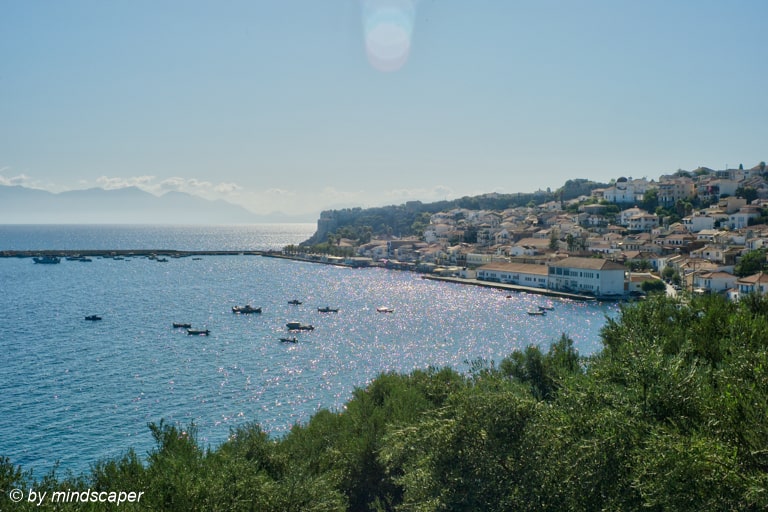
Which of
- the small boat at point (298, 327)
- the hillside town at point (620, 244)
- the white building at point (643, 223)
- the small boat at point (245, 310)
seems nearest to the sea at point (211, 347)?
the small boat at point (245, 310)

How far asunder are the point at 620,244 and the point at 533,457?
227 feet

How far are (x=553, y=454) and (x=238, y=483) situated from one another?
5.60 m

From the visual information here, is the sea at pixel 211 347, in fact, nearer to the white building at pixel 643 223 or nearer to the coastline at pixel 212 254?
the coastline at pixel 212 254

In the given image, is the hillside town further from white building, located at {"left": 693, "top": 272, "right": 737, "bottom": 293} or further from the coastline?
the coastline

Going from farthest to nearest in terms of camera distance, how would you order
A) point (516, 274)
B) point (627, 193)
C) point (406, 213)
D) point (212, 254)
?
point (406, 213) < point (212, 254) < point (627, 193) < point (516, 274)

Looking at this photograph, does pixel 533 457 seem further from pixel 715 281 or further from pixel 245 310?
pixel 715 281

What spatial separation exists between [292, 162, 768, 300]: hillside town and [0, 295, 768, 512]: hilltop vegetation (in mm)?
33761

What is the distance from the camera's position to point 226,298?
56.2 meters

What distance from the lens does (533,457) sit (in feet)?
33.6

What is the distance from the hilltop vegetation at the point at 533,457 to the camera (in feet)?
26.8

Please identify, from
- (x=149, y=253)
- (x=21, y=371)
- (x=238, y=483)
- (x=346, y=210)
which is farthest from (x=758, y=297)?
(x=346, y=210)

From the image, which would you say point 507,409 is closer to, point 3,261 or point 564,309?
point 564,309

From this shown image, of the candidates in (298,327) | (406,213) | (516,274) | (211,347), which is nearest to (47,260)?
(298,327)

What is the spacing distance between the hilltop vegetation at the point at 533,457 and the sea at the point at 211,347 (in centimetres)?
643
